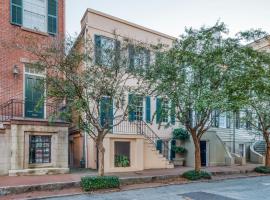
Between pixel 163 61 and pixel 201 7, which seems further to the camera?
pixel 201 7

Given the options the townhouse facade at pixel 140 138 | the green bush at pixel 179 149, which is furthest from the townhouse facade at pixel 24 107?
the green bush at pixel 179 149

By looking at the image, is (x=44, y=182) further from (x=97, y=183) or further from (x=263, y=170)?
(x=263, y=170)

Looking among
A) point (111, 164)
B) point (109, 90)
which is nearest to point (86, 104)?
point (109, 90)

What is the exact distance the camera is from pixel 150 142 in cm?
1559

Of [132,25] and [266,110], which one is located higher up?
[132,25]

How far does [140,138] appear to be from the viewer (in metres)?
14.9

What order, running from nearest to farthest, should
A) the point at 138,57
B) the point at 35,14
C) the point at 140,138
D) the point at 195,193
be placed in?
the point at 195,193 < the point at 138,57 < the point at 35,14 < the point at 140,138

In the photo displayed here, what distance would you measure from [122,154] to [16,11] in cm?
849

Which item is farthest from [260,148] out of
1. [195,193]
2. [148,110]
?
[195,193]

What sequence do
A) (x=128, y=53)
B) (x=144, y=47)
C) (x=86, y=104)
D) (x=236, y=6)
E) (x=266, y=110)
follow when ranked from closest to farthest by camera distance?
1. (x=86, y=104)
2. (x=128, y=53)
3. (x=144, y=47)
4. (x=236, y=6)
5. (x=266, y=110)

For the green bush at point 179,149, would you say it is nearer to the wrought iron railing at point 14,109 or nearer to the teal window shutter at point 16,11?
the wrought iron railing at point 14,109

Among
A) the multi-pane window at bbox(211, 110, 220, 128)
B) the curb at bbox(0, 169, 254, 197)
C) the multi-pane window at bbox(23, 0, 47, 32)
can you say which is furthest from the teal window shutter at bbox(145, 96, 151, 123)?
the multi-pane window at bbox(23, 0, 47, 32)

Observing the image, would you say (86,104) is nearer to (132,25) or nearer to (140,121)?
(140,121)

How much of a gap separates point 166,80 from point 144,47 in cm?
168
